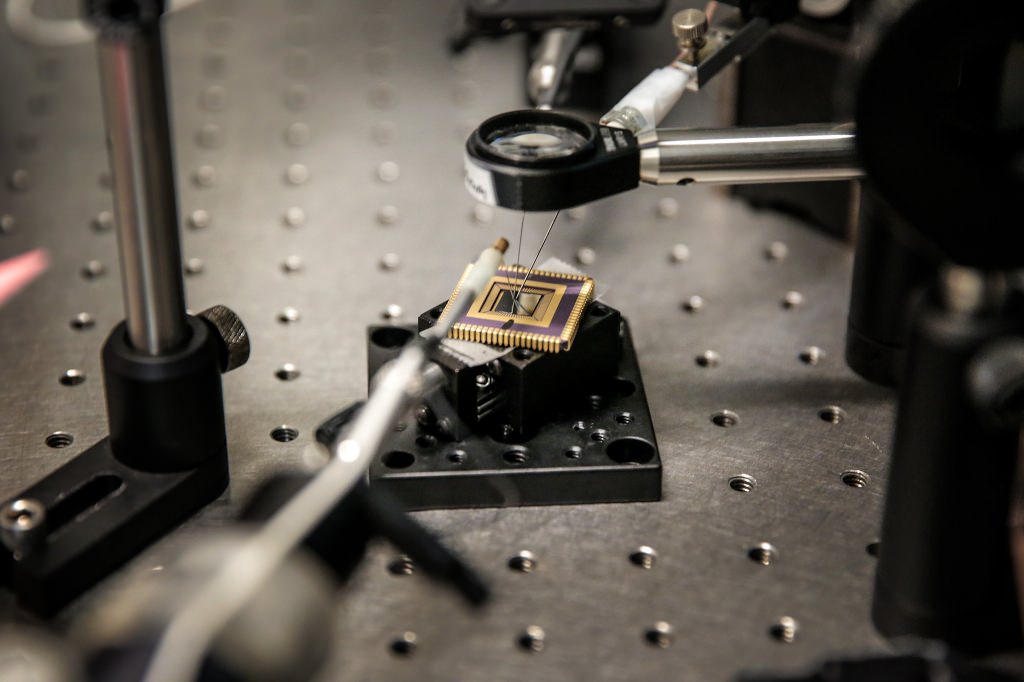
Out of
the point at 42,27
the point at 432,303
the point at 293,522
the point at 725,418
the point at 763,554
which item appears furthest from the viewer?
the point at 42,27

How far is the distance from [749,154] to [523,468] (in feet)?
0.65

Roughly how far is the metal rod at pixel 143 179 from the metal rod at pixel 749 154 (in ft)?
0.76

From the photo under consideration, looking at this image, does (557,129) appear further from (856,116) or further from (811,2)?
(811,2)

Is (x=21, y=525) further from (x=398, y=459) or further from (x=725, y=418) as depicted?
(x=725, y=418)

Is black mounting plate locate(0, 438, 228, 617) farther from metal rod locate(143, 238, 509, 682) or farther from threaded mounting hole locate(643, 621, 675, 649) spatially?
threaded mounting hole locate(643, 621, 675, 649)

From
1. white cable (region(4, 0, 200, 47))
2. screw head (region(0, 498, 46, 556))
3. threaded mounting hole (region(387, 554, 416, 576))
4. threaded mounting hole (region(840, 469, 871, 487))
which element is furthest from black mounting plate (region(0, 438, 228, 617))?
white cable (region(4, 0, 200, 47))

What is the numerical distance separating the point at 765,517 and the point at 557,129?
22 cm

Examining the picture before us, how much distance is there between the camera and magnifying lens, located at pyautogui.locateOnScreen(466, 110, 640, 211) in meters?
0.60

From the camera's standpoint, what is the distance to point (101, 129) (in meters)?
1.11

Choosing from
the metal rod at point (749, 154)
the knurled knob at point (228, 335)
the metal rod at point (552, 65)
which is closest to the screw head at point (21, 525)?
the knurled knob at point (228, 335)

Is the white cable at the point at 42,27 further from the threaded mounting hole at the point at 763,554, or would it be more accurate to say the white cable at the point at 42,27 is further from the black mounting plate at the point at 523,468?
the threaded mounting hole at the point at 763,554

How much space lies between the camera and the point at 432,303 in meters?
0.88

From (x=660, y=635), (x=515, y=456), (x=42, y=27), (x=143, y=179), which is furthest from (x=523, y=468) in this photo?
(x=42, y=27)

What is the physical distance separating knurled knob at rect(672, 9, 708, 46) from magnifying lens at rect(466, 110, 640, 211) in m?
0.18
